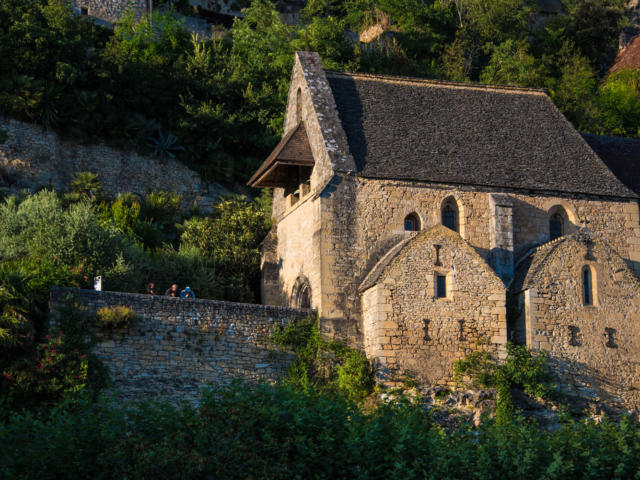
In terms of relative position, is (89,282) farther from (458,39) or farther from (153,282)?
(458,39)

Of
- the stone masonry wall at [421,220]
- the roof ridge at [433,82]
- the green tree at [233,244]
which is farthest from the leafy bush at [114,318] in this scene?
the roof ridge at [433,82]

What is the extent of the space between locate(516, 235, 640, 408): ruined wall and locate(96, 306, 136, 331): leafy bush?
11.5m

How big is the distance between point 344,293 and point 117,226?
9454 mm

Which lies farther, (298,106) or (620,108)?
(620,108)

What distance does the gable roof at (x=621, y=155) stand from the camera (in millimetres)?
34281

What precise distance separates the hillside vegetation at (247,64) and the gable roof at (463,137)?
9.32 m

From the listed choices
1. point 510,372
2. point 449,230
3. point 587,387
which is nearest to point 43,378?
point 449,230

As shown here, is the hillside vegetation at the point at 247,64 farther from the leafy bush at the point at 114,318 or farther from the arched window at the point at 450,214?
the leafy bush at the point at 114,318

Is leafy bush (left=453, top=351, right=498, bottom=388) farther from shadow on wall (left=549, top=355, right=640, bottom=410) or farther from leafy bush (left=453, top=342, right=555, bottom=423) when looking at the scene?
shadow on wall (left=549, top=355, right=640, bottom=410)

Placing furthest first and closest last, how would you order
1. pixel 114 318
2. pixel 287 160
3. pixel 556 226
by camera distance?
pixel 556 226 → pixel 287 160 → pixel 114 318

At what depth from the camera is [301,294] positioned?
30.6 m

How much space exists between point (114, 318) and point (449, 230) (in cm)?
993

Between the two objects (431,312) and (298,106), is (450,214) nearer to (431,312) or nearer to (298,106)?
(431,312)

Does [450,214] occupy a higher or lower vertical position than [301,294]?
higher
